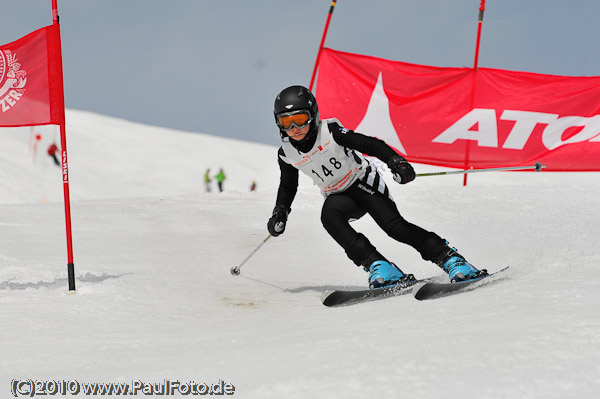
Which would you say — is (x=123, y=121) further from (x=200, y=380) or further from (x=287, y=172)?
(x=200, y=380)

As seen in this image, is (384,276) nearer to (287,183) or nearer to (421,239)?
(421,239)

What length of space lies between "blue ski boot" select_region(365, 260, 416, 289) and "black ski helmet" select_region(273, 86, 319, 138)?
0.96 m

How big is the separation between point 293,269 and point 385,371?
12.8 feet

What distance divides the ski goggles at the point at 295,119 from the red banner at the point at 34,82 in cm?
167

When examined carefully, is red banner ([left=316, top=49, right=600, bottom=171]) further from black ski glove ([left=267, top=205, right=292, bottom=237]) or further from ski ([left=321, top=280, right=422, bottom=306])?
ski ([left=321, top=280, right=422, bottom=306])

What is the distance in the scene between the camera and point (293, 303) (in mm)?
4281

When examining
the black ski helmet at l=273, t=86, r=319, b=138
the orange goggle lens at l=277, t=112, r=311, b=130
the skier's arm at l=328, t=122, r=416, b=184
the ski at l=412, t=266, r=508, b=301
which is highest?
the black ski helmet at l=273, t=86, r=319, b=138

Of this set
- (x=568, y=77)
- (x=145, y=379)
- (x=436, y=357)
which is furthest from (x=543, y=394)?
(x=568, y=77)

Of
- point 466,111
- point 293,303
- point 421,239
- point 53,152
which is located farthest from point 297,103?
point 53,152

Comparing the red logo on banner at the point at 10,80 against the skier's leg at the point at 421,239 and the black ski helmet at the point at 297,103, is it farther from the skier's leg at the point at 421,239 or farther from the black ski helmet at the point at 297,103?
the skier's leg at the point at 421,239

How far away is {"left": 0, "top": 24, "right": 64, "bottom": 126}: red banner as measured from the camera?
448 cm

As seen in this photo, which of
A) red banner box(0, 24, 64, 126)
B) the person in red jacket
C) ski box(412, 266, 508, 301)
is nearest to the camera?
ski box(412, 266, 508, 301)

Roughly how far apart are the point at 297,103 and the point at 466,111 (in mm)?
5582

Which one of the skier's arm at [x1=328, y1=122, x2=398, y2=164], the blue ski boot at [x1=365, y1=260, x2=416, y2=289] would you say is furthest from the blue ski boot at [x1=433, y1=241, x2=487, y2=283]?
the skier's arm at [x1=328, y1=122, x2=398, y2=164]
